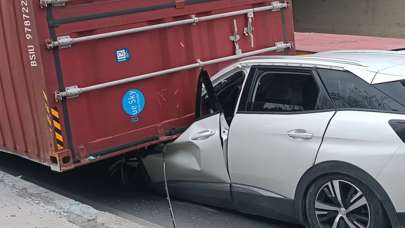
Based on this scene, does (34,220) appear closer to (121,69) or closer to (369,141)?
(121,69)

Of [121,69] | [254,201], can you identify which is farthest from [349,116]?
[121,69]

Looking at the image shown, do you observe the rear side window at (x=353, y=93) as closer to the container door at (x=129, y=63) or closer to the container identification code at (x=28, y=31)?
the container door at (x=129, y=63)

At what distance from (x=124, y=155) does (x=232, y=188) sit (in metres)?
1.58

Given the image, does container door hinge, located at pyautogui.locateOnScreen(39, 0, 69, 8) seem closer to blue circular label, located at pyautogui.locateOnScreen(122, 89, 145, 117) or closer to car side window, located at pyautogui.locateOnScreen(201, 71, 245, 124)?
blue circular label, located at pyautogui.locateOnScreen(122, 89, 145, 117)

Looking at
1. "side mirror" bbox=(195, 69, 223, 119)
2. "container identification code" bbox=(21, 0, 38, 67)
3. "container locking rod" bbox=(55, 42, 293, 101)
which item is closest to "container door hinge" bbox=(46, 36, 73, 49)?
"container identification code" bbox=(21, 0, 38, 67)

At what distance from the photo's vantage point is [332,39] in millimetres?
9438

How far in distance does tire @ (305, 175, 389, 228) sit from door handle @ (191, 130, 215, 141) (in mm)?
1209

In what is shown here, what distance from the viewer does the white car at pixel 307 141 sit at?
4.48 m

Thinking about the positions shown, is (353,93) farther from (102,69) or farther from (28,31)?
(28,31)

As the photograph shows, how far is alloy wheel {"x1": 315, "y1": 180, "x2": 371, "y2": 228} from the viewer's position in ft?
15.1

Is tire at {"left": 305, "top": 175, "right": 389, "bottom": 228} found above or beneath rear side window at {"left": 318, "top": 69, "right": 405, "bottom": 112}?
beneath

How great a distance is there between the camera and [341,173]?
15.3 feet

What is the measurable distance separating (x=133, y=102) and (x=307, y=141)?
6.73 ft

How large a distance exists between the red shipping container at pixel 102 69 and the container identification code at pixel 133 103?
1 centimetres
